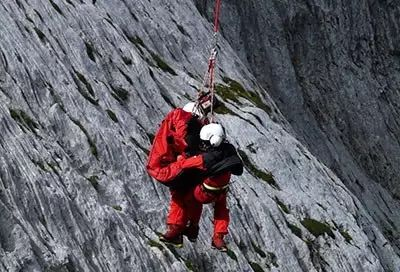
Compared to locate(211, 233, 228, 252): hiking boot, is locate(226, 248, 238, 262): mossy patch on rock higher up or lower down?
lower down

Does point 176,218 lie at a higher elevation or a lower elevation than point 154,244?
higher

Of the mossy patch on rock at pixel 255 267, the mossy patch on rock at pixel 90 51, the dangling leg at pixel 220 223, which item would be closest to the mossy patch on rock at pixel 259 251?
the mossy patch on rock at pixel 255 267

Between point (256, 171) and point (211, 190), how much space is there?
19.6 meters

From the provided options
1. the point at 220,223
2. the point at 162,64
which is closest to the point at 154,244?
the point at 220,223

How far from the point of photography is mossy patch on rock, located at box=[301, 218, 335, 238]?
119ft

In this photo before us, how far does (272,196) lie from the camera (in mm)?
36188

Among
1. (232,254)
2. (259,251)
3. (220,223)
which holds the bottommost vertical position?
(259,251)

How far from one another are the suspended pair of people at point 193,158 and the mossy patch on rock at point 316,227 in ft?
58.1

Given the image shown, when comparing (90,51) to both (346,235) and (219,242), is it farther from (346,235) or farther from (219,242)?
(219,242)

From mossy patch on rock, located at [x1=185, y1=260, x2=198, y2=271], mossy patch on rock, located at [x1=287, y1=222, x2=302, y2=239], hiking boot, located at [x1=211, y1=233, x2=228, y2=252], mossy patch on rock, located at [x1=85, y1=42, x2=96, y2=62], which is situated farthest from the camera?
mossy patch on rock, located at [x1=287, y1=222, x2=302, y2=239]

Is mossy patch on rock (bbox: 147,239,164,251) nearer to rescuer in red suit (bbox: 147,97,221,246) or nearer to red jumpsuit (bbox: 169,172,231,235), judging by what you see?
red jumpsuit (bbox: 169,172,231,235)

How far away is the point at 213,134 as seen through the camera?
17.8 m

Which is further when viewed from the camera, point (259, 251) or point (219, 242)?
point (259, 251)

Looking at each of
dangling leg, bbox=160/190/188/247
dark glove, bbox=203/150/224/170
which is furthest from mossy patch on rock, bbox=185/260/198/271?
dark glove, bbox=203/150/224/170
